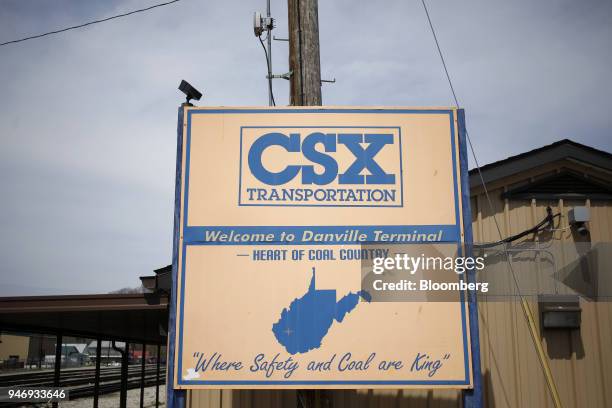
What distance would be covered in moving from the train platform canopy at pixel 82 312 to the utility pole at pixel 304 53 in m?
3.94

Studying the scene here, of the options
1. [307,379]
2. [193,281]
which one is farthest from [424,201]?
[193,281]

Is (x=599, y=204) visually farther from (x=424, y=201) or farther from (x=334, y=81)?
(x=334, y=81)

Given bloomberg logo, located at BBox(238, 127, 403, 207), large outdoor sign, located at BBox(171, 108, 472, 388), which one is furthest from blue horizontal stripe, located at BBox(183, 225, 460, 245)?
bloomberg logo, located at BBox(238, 127, 403, 207)

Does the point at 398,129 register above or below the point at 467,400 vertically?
above

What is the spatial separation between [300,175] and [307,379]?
2.14 m

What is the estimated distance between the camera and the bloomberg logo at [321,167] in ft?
18.3

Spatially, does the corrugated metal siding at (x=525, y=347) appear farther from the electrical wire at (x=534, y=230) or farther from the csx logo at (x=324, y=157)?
the csx logo at (x=324, y=157)

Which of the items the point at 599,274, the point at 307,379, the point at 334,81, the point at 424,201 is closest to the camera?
the point at 307,379

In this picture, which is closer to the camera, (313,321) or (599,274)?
(313,321)

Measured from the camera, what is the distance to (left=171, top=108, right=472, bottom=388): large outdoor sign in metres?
5.20

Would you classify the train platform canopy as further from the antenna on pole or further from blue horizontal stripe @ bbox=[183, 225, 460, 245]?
the antenna on pole

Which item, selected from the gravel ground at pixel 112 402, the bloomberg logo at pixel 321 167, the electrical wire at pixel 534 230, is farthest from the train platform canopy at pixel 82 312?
the gravel ground at pixel 112 402

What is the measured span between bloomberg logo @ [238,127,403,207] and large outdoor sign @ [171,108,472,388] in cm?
1

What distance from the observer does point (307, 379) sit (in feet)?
17.0
